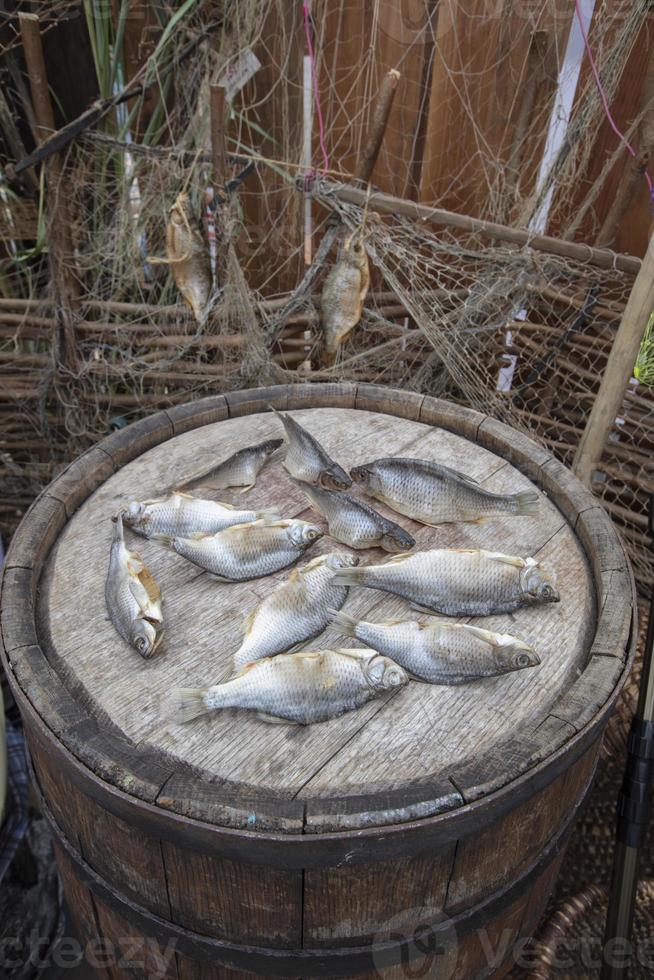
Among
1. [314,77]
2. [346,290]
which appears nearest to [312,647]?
[346,290]

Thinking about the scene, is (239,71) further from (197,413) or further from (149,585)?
(149,585)

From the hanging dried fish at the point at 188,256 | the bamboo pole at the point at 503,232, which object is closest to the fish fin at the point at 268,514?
the hanging dried fish at the point at 188,256

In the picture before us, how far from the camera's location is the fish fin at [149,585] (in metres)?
1.82

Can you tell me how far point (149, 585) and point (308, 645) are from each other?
0.49 m

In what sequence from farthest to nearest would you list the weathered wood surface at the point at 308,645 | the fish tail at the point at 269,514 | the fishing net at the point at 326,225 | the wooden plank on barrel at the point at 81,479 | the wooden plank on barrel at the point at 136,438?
the fishing net at the point at 326,225, the wooden plank on barrel at the point at 136,438, the wooden plank on barrel at the point at 81,479, the fish tail at the point at 269,514, the weathered wood surface at the point at 308,645

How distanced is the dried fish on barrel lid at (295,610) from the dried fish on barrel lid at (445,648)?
0.30 feet

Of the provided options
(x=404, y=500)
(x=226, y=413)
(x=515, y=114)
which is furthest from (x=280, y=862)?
(x=515, y=114)

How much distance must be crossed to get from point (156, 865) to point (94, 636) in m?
0.60

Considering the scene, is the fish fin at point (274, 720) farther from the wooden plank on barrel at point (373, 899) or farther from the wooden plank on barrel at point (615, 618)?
the wooden plank on barrel at point (615, 618)

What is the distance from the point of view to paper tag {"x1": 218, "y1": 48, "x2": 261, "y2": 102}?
351cm

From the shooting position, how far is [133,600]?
1.78m

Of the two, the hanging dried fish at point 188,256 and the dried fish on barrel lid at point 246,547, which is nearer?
the dried fish on barrel lid at point 246,547

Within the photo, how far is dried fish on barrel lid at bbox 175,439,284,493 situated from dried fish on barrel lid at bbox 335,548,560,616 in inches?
26.0

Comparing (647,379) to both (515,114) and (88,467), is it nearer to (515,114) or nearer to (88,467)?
(515,114)
